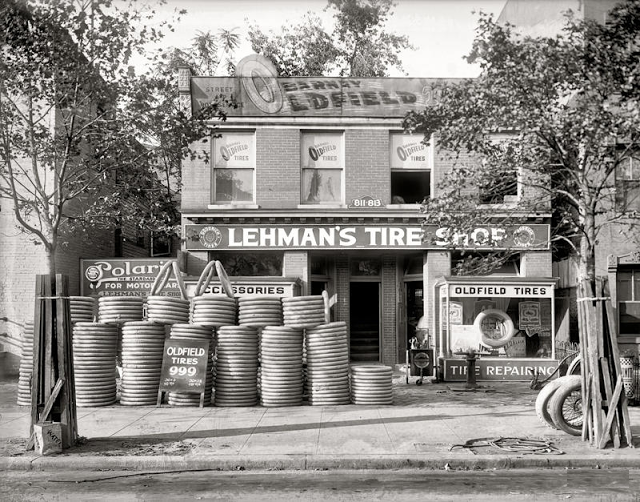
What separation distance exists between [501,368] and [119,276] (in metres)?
10.1

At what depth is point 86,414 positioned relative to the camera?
1297 centimetres

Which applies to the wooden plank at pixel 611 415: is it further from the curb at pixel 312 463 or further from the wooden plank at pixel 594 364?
the curb at pixel 312 463

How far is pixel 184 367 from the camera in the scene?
1361cm

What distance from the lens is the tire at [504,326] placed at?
59.6 feet

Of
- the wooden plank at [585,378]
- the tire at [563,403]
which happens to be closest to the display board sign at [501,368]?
the tire at [563,403]

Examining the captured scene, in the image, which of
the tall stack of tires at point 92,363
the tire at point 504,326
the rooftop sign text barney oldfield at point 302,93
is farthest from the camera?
the rooftop sign text barney oldfield at point 302,93

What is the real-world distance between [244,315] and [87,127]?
4.47m

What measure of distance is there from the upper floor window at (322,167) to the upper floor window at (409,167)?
4.73ft

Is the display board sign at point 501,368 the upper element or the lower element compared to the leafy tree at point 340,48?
lower

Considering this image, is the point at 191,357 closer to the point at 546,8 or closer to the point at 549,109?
the point at 549,109

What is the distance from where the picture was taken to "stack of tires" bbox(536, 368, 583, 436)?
1063cm

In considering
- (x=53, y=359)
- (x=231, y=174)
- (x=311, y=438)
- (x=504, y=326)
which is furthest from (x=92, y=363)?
(x=504, y=326)

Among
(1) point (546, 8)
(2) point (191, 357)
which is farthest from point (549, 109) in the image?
(2) point (191, 357)

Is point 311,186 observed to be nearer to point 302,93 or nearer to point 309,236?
point 309,236
